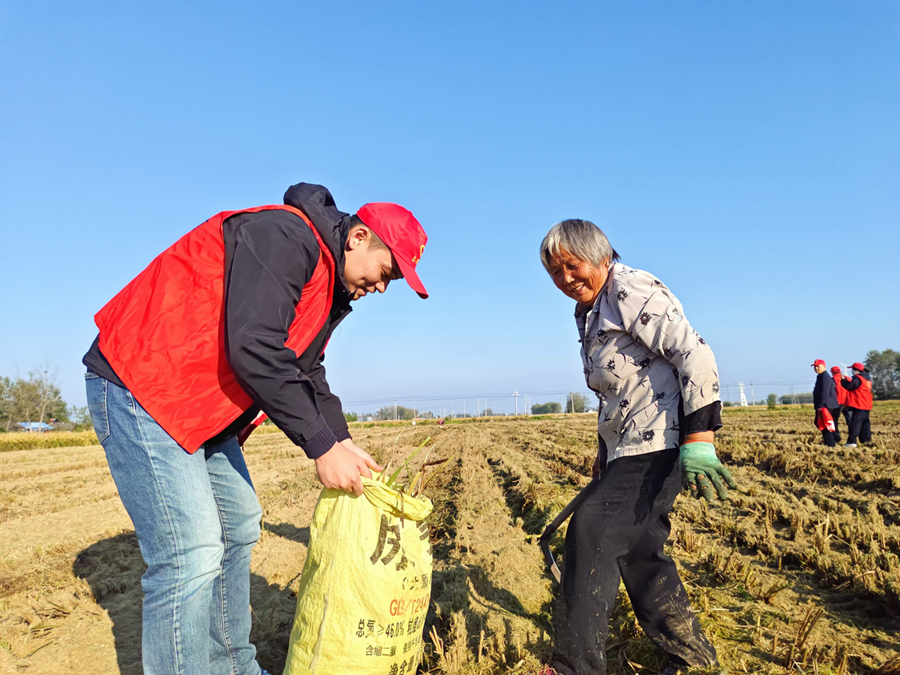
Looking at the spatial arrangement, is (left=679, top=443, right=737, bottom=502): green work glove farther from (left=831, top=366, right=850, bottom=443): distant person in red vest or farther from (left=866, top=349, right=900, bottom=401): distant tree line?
(left=866, top=349, right=900, bottom=401): distant tree line

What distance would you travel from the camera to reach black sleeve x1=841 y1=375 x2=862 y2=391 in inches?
400

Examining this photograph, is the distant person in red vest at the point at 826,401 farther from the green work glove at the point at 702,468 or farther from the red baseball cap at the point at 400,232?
the red baseball cap at the point at 400,232

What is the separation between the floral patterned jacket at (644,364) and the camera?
193cm

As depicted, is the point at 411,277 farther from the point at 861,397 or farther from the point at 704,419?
the point at 861,397

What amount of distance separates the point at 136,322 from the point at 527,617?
2282 mm

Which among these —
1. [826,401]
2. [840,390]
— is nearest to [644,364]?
[826,401]

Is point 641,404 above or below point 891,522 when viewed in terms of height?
above

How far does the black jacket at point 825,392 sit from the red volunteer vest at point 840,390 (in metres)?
0.27

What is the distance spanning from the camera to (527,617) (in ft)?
9.04

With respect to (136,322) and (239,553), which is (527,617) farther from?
(136,322)

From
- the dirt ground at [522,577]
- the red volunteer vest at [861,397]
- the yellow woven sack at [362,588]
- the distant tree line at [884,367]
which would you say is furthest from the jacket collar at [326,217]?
the distant tree line at [884,367]

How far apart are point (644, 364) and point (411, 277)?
945 millimetres

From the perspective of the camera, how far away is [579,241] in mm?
2141

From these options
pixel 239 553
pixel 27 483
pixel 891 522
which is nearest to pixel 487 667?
pixel 239 553
